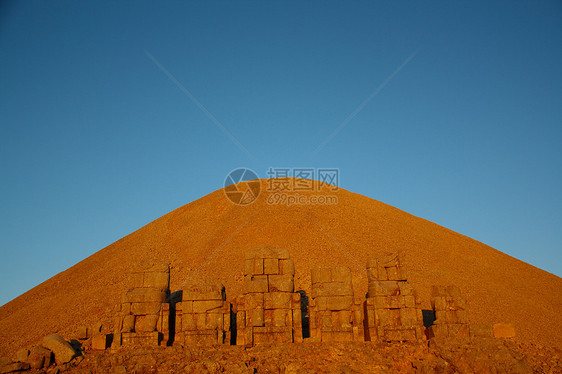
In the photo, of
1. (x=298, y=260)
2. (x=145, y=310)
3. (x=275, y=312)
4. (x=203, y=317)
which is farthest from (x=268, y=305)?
(x=298, y=260)

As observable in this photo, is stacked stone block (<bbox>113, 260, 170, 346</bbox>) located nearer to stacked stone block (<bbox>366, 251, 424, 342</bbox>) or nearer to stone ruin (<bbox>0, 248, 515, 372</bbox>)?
stone ruin (<bbox>0, 248, 515, 372</bbox>)

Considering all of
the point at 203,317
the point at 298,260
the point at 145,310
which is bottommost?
the point at 203,317

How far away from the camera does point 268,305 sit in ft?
49.0

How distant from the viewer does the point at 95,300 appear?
28.1 meters

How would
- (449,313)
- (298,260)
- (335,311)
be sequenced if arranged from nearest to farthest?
(335,311), (449,313), (298,260)

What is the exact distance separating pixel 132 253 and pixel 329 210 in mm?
13741

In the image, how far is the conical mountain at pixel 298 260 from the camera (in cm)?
2688

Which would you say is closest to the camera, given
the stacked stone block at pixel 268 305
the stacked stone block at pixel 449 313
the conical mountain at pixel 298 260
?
the stacked stone block at pixel 268 305

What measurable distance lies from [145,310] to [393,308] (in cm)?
725

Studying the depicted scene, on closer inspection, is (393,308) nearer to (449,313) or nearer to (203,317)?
(449,313)

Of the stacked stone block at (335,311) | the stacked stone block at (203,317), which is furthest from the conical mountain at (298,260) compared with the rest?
the stacked stone block at (335,311)

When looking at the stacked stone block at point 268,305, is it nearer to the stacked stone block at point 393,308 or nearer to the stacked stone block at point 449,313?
the stacked stone block at point 393,308

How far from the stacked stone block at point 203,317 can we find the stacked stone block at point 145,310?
0.49m

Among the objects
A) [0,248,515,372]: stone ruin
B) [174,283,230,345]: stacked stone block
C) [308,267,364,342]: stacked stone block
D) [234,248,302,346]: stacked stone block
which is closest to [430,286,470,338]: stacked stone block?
[0,248,515,372]: stone ruin
